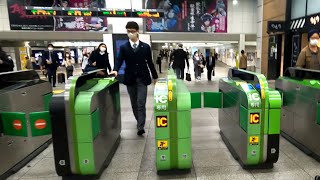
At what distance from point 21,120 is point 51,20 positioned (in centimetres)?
1133

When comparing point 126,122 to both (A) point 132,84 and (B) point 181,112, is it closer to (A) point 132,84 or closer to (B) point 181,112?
(A) point 132,84

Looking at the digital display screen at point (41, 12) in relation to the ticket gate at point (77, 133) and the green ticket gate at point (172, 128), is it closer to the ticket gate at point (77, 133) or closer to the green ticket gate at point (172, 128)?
the ticket gate at point (77, 133)

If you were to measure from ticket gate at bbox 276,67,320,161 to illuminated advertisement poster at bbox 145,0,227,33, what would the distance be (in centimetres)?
969

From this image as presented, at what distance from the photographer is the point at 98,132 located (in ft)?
9.43

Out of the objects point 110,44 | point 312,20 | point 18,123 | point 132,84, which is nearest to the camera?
point 18,123

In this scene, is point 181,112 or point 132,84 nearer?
point 181,112

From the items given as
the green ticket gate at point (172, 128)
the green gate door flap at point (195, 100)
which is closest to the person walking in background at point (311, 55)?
the green gate door flap at point (195, 100)

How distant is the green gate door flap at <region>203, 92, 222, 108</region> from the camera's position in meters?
3.84

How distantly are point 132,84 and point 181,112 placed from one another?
151 cm

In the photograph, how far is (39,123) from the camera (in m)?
2.79

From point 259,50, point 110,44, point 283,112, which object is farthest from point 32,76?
point 259,50

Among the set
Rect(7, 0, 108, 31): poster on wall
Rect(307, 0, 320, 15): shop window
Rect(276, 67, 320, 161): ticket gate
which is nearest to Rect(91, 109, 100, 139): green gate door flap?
Rect(276, 67, 320, 161): ticket gate

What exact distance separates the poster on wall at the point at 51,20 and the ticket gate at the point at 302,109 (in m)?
10.7

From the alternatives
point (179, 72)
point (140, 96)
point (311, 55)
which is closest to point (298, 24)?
point (179, 72)
